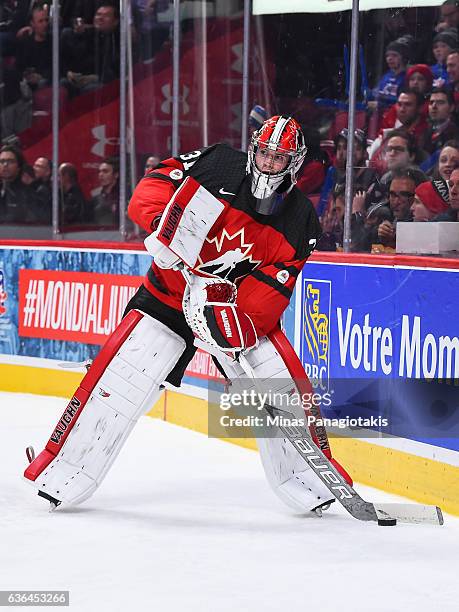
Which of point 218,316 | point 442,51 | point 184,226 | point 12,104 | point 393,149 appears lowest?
point 218,316

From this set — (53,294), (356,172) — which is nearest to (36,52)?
(53,294)

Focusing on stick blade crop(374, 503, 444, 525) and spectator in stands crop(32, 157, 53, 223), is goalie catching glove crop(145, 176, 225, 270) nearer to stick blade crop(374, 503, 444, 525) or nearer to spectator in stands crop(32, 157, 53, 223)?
stick blade crop(374, 503, 444, 525)

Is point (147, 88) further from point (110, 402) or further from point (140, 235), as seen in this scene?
point (110, 402)

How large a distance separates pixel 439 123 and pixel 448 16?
49 centimetres

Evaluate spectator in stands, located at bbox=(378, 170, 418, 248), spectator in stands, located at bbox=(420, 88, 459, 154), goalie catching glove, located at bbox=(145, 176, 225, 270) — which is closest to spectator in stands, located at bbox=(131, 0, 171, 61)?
spectator in stands, located at bbox=(420, 88, 459, 154)

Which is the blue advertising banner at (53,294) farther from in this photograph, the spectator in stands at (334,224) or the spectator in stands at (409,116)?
the spectator in stands at (409,116)

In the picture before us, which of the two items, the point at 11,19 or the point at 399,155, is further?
the point at 11,19

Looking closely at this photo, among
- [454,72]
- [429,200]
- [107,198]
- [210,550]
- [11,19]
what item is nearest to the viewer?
[210,550]

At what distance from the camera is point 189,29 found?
23.4 ft

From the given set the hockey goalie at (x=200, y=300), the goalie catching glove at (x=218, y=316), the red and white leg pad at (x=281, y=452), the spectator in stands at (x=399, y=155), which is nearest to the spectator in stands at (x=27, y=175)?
the spectator in stands at (x=399, y=155)

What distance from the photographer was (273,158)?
382 cm

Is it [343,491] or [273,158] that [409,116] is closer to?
[273,158]

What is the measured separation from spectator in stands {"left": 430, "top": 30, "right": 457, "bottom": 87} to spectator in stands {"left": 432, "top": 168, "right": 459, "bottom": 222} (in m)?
0.59

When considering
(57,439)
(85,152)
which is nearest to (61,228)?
(85,152)
